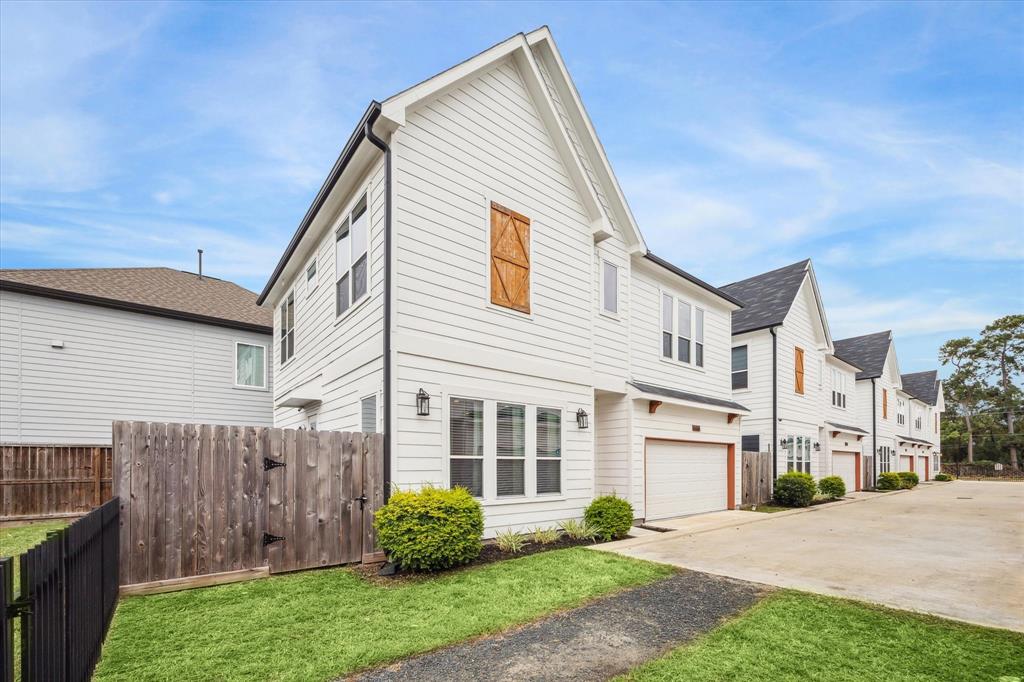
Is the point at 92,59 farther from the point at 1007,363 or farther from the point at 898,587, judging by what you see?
the point at 1007,363

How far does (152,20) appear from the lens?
41.7 ft

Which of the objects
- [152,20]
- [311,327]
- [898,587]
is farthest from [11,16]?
[898,587]

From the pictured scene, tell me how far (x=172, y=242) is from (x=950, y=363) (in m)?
73.9

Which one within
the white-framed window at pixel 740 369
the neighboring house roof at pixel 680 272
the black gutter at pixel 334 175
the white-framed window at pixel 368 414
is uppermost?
the black gutter at pixel 334 175

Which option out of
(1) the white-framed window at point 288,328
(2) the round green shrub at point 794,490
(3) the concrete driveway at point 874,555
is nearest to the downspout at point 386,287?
(3) the concrete driveway at point 874,555

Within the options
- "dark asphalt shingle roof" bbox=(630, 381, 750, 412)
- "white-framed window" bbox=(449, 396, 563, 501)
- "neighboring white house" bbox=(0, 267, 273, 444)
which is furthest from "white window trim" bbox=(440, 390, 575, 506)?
"neighboring white house" bbox=(0, 267, 273, 444)

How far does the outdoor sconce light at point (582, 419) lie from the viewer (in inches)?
436

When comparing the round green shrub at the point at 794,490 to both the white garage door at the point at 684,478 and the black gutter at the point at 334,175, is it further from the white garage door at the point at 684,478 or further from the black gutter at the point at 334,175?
the black gutter at the point at 334,175

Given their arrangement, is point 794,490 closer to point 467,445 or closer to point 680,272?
point 680,272

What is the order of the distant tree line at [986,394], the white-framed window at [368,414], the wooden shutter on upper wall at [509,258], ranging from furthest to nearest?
the distant tree line at [986,394]
the wooden shutter on upper wall at [509,258]
the white-framed window at [368,414]

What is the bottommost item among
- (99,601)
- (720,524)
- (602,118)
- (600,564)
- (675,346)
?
(720,524)

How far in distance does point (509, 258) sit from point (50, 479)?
→ 432 inches

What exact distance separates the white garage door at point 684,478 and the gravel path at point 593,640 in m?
6.67

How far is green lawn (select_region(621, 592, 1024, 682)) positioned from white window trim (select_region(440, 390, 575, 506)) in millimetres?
4440
